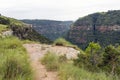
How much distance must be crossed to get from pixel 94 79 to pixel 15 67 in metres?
2.35

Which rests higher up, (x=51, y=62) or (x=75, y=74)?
(x=75, y=74)

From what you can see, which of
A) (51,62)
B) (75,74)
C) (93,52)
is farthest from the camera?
(93,52)

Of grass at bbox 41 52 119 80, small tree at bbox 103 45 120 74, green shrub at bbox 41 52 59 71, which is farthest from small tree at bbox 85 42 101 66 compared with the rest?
grass at bbox 41 52 119 80

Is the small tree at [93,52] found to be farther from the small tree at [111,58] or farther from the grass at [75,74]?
the grass at [75,74]

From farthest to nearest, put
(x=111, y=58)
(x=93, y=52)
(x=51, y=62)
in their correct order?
(x=111, y=58), (x=93, y=52), (x=51, y=62)

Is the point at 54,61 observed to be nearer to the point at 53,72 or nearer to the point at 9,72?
the point at 53,72

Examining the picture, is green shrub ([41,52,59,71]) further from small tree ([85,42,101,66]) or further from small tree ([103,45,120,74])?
small tree ([103,45,120,74])

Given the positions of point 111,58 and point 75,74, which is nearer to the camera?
point 75,74

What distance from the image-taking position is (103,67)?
13945 millimetres

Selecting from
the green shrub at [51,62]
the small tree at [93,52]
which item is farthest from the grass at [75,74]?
the small tree at [93,52]

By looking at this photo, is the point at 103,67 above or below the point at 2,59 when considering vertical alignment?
below

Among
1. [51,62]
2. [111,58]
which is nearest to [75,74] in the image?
[51,62]

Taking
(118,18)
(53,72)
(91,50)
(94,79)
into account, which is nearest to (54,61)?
(53,72)

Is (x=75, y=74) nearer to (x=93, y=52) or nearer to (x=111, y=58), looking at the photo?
(x=93, y=52)
